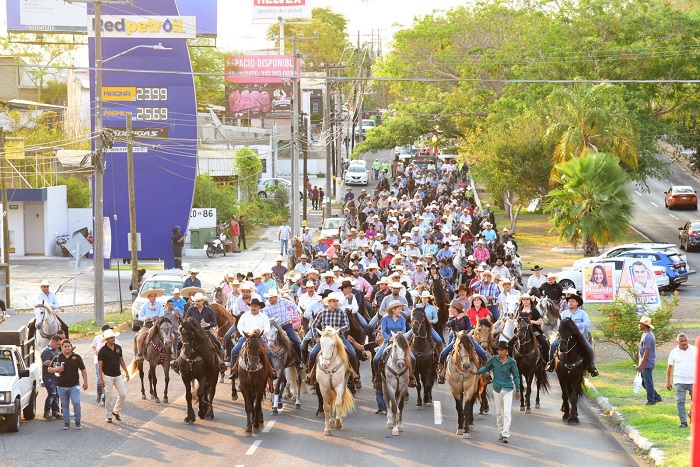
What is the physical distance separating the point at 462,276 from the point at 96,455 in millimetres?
17048

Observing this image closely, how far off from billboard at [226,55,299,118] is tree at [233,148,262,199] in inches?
870

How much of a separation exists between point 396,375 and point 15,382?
5880 millimetres

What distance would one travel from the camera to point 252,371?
1686cm

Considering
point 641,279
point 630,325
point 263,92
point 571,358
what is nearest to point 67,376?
point 571,358

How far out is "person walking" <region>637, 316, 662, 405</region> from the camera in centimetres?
1828

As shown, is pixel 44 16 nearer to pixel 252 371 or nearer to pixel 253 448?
pixel 252 371

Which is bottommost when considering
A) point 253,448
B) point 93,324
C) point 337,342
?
point 93,324

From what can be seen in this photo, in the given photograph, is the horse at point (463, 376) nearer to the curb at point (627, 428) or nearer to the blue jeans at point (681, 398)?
the curb at point (627, 428)

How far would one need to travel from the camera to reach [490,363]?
16.5 metres

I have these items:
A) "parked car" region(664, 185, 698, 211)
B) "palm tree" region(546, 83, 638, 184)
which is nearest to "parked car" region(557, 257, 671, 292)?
"palm tree" region(546, 83, 638, 184)

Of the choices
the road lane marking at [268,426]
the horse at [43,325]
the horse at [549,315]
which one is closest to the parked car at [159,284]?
→ the horse at [43,325]

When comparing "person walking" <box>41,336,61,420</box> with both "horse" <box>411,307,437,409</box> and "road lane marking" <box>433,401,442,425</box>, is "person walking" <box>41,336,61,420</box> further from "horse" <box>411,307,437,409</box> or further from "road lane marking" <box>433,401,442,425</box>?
"road lane marking" <box>433,401,442,425</box>

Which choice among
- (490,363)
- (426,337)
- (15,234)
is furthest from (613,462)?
(15,234)

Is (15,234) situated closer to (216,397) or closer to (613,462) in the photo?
(216,397)
